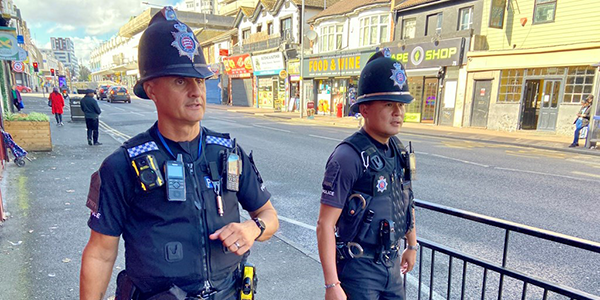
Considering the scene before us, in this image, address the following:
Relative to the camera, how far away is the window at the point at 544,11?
14.9m

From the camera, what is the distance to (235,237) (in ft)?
A: 4.69

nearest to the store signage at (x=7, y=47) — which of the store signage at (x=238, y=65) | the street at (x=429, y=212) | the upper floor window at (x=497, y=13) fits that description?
the street at (x=429, y=212)

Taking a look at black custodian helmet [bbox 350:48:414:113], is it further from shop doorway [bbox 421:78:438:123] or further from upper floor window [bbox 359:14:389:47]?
upper floor window [bbox 359:14:389:47]

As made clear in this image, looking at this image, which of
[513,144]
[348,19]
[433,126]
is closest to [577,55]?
[513,144]

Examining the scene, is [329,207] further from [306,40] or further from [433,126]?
[306,40]

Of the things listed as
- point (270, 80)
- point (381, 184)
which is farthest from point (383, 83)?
point (270, 80)

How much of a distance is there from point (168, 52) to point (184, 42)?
0.31 feet

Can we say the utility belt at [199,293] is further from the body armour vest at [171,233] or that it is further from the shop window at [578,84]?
the shop window at [578,84]

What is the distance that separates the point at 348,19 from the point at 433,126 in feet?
34.6

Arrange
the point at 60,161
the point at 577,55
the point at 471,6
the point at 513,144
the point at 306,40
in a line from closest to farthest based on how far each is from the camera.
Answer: the point at 60,161 → the point at 513,144 → the point at 577,55 → the point at 471,6 → the point at 306,40

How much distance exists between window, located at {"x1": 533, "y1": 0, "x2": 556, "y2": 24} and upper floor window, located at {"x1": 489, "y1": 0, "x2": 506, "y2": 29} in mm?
1355

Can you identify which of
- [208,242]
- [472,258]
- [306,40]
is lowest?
[472,258]

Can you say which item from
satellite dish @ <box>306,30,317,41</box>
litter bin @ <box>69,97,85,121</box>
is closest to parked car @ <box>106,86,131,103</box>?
litter bin @ <box>69,97,85,121</box>

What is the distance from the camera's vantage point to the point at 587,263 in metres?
3.85
